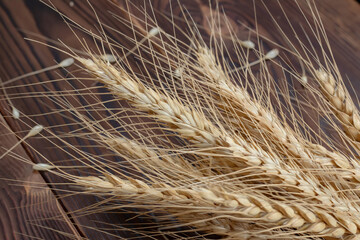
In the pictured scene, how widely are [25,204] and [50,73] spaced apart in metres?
0.19

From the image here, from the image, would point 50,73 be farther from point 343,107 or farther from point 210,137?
point 343,107

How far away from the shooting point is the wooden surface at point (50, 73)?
0.71m

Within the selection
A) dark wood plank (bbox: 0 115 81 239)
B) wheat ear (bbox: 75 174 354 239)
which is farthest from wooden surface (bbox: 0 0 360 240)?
wheat ear (bbox: 75 174 354 239)

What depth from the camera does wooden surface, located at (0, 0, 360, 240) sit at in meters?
0.71

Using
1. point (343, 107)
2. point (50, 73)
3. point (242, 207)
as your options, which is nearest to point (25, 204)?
point (50, 73)

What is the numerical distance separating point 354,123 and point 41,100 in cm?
43

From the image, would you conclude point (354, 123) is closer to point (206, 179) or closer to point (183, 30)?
point (206, 179)

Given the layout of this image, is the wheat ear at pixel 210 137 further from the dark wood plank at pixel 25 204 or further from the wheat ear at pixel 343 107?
the dark wood plank at pixel 25 204

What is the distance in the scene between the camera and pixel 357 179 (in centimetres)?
60

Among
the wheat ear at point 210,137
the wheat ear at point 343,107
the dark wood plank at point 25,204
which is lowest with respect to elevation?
the dark wood plank at point 25,204

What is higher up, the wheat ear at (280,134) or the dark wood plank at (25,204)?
the wheat ear at (280,134)

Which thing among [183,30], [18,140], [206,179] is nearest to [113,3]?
[183,30]

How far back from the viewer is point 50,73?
30.9 inches

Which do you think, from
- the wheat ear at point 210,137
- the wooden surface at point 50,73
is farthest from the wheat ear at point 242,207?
the wooden surface at point 50,73
